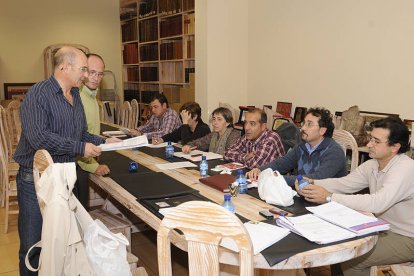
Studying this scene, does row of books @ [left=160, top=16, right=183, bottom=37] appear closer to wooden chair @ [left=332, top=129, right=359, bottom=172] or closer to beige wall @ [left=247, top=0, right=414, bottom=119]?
beige wall @ [left=247, top=0, right=414, bottom=119]

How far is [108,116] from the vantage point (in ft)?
24.3

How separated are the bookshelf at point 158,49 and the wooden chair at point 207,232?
488cm

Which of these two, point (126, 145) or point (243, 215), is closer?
point (243, 215)

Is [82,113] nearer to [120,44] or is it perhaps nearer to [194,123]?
[194,123]

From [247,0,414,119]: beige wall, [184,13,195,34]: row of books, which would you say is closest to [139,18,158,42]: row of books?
[184,13,195,34]: row of books

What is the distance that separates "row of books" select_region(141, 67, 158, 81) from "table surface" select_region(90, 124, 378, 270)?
14.7ft

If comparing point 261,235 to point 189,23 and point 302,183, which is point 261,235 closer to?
point 302,183

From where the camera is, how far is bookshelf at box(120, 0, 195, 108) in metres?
6.39

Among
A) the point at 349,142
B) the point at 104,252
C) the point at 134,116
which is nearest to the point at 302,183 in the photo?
the point at 349,142

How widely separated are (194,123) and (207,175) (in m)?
1.77

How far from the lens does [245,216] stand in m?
1.86

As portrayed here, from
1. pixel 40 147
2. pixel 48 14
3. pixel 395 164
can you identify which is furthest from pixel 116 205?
pixel 48 14

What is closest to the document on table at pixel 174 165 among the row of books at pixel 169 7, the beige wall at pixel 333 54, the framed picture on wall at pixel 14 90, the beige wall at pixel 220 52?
the beige wall at pixel 333 54

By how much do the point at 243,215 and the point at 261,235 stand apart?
0.28m
